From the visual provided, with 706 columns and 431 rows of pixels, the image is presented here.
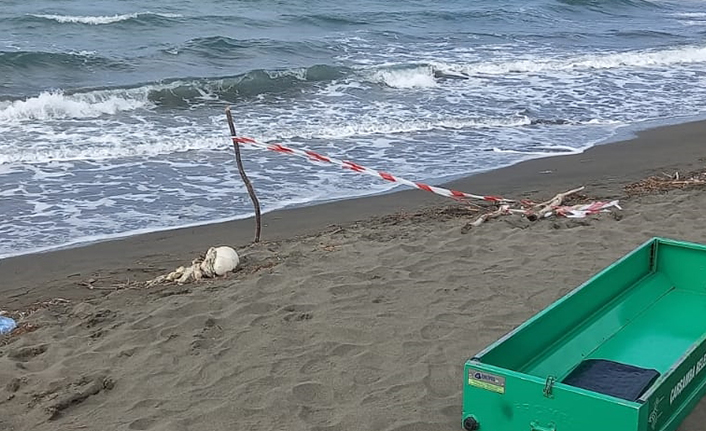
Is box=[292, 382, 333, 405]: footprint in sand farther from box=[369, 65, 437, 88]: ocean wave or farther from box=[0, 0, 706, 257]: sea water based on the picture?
box=[369, 65, 437, 88]: ocean wave

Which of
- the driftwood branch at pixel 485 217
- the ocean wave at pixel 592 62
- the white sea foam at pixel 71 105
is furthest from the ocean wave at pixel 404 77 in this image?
the driftwood branch at pixel 485 217

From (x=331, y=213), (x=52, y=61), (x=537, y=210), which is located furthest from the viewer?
(x=52, y=61)

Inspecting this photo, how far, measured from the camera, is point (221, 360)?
4938mm

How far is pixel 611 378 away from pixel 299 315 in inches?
80.3

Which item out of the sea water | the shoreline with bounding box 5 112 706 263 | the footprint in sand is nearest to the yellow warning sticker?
the footprint in sand

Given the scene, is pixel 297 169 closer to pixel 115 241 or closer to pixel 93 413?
pixel 115 241

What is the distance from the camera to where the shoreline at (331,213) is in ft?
24.3

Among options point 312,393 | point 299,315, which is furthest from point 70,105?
point 312,393

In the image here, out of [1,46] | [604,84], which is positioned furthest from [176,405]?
[1,46]

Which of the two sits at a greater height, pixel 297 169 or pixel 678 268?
pixel 678 268

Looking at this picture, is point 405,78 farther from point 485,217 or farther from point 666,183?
point 485,217

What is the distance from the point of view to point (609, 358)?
4.59 metres

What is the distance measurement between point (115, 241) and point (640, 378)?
5.43m

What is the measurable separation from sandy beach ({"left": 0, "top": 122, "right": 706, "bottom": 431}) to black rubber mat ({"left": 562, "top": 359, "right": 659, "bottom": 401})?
279 mm
